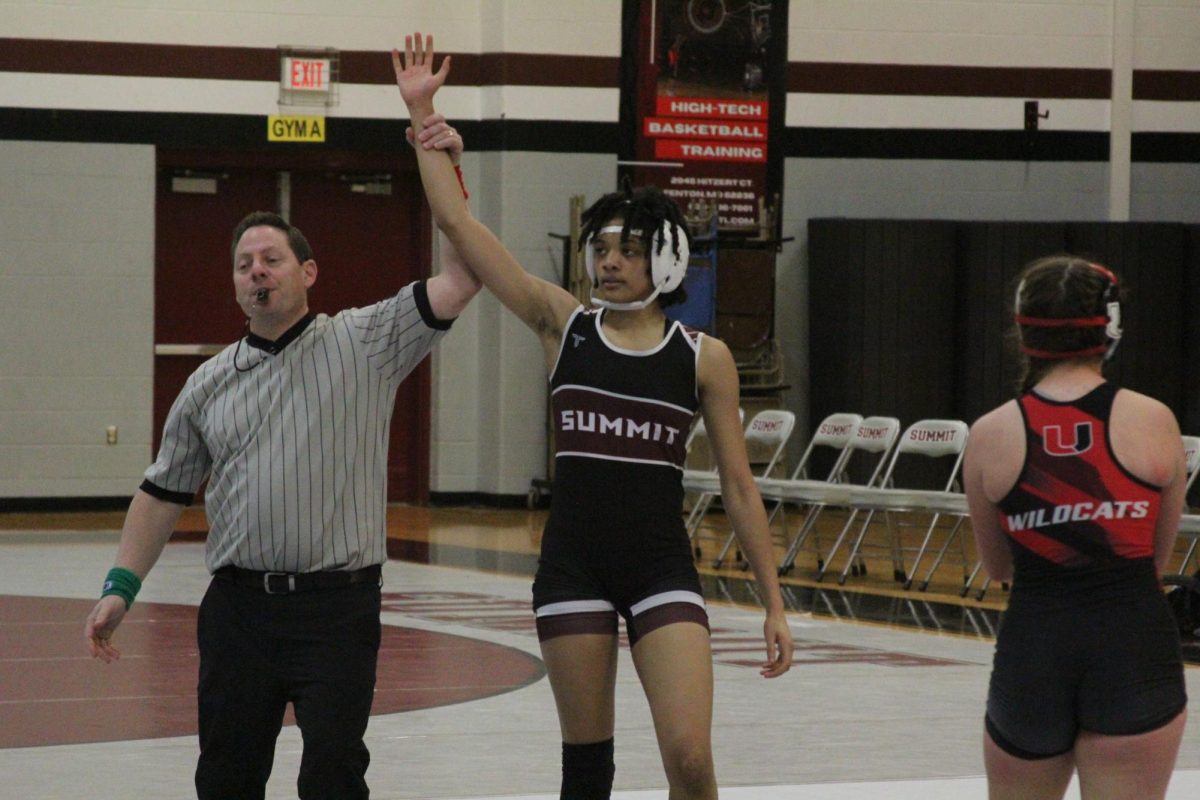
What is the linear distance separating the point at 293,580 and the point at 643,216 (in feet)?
3.51

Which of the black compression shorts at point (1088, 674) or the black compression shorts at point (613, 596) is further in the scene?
the black compression shorts at point (613, 596)

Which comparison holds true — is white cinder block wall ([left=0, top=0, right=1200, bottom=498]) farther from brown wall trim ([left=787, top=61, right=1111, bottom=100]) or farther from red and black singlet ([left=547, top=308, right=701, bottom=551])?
red and black singlet ([left=547, top=308, right=701, bottom=551])

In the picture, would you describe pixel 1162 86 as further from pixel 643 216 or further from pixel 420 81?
pixel 420 81

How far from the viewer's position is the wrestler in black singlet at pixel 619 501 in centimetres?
402

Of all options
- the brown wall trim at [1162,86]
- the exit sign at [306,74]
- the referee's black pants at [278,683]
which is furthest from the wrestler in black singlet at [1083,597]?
the brown wall trim at [1162,86]

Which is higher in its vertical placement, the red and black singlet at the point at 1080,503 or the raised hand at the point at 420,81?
the raised hand at the point at 420,81

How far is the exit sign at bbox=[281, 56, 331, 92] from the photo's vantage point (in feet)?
50.2

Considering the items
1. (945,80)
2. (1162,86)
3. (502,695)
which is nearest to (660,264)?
(502,695)

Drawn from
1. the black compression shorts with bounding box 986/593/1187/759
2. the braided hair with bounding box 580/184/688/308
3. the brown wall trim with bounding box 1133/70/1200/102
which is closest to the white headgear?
the braided hair with bounding box 580/184/688/308

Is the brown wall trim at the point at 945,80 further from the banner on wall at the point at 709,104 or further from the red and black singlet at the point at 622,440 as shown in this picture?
the red and black singlet at the point at 622,440

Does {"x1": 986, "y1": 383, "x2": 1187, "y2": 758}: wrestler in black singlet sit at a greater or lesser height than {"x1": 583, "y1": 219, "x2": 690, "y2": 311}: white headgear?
lesser

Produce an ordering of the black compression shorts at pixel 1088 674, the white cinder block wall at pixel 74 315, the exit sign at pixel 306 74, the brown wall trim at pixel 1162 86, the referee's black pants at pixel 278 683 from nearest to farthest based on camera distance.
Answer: the black compression shorts at pixel 1088 674 < the referee's black pants at pixel 278 683 < the white cinder block wall at pixel 74 315 < the exit sign at pixel 306 74 < the brown wall trim at pixel 1162 86

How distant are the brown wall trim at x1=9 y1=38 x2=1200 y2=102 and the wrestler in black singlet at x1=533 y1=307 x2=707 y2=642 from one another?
38.1 ft

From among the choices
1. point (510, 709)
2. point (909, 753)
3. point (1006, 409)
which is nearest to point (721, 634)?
point (510, 709)
